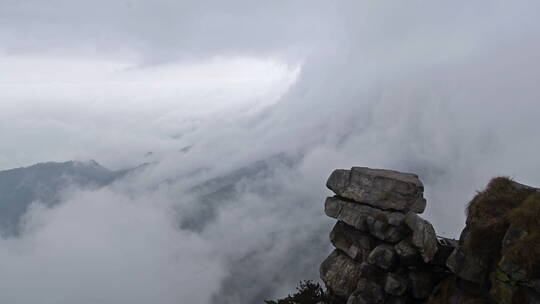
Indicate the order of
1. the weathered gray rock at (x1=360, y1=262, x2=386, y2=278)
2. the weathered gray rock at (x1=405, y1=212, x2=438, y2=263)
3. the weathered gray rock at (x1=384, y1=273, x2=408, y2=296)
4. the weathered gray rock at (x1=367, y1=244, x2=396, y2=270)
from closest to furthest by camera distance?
the weathered gray rock at (x1=405, y1=212, x2=438, y2=263), the weathered gray rock at (x1=384, y1=273, x2=408, y2=296), the weathered gray rock at (x1=367, y1=244, x2=396, y2=270), the weathered gray rock at (x1=360, y1=262, x2=386, y2=278)

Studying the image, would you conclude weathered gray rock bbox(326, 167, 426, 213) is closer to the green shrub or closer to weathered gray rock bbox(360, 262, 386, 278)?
weathered gray rock bbox(360, 262, 386, 278)

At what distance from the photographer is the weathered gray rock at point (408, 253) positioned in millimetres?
33406

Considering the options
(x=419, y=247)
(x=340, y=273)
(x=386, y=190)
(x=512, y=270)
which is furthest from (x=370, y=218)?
(x=512, y=270)

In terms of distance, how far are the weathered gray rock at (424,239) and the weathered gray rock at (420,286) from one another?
1745 millimetres

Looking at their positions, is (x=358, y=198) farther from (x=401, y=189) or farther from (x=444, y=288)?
(x=444, y=288)

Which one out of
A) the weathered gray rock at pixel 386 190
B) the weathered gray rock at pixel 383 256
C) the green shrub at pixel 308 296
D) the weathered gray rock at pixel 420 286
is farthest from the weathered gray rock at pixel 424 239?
the green shrub at pixel 308 296

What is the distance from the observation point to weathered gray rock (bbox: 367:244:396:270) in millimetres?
33938

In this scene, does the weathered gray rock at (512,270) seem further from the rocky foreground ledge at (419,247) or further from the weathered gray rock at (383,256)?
the weathered gray rock at (383,256)

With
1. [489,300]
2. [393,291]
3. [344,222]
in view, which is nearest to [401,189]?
[344,222]

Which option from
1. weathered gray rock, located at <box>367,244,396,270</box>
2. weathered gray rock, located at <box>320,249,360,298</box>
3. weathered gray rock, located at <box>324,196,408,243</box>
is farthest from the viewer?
weathered gray rock, located at <box>320,249,360,298</box>

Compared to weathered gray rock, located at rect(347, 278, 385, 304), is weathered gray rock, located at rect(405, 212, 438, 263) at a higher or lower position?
higher

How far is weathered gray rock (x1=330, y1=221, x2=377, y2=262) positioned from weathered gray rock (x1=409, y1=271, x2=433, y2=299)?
479 cm

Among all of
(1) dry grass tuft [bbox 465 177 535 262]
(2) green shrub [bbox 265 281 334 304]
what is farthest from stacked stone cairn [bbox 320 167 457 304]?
(1) dry grass tuft [bbox 465 177 535 262]

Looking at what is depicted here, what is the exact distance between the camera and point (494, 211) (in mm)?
30359
